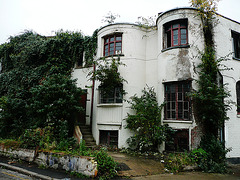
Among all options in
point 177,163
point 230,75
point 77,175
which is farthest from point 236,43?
point 77,175

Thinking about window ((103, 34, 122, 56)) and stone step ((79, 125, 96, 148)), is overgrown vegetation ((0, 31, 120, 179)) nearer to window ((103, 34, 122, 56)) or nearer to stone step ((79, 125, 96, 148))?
stone step ((79, 125, 96, 148))

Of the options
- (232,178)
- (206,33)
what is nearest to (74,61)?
(206,33)

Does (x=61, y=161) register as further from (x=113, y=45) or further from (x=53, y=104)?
(x=113, y=45)

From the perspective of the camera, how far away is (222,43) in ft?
37.8

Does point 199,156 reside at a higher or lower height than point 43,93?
lower

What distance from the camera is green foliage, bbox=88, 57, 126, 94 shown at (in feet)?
39.5

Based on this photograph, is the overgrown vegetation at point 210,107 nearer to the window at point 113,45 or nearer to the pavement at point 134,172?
the pavement at point 134,172

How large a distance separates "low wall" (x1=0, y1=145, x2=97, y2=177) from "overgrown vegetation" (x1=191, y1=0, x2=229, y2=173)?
485cm

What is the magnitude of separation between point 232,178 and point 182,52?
637cm

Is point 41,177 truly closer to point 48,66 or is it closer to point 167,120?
point 167,120

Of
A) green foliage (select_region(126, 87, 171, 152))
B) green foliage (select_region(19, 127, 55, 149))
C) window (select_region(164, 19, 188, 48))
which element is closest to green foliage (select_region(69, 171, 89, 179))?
green foliage (select_region(19, 127, 55, 149))

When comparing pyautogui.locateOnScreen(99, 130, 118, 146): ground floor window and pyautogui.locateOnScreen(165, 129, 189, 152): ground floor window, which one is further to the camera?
pyautogui.locateOnScreen(99, 130, 118, 146): ground floor window

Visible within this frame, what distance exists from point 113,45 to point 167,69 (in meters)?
4.14

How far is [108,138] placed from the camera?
12242mm
